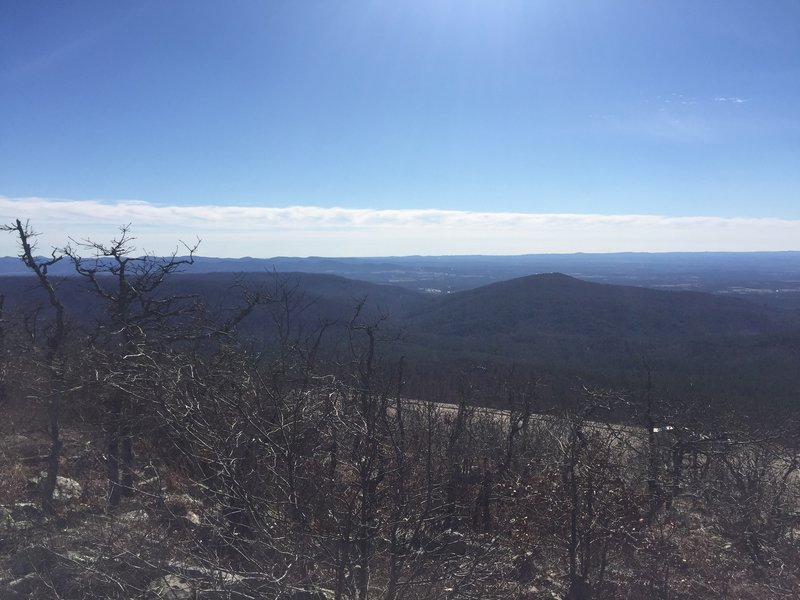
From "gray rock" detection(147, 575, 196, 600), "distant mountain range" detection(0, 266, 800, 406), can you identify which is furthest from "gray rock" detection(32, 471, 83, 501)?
"distant mountain range" detection(0, 266, 800, 406)

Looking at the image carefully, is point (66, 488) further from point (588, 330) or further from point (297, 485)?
point (588, 330)

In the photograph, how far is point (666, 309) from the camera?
8394cm

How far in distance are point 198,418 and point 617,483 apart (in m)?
5.80

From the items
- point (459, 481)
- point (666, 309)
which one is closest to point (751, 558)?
point (459, 481)

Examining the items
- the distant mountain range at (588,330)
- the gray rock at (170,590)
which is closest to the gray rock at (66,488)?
the gray rock at (170,590)

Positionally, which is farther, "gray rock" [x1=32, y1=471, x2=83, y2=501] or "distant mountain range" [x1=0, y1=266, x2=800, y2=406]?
"distant mountain range" [x1=0, y1=266, x2=800, y2=406]

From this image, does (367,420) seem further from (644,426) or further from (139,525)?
(644,426)

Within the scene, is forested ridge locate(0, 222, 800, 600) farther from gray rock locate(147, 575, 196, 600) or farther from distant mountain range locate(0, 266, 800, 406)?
distant mountain range locate(0, 266, 800, 406)

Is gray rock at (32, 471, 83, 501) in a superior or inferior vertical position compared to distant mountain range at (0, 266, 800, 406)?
superior

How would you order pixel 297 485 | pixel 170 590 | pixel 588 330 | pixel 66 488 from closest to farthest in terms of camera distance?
pixel 170 590 < pixel 297 485 < pixel 66 488 < pixel 588 330

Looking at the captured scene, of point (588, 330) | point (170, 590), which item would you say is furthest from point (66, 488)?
point (588, 330)

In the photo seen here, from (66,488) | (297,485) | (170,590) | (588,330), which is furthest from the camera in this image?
(588,330)

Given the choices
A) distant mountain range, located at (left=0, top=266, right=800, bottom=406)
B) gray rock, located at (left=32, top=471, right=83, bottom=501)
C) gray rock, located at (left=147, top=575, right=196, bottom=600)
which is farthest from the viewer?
distant mountain range, located at (left=0, top=266, right=800, bottom=406)

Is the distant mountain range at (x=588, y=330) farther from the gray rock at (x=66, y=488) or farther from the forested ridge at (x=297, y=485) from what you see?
the gray rock at (x=66, y=488)
